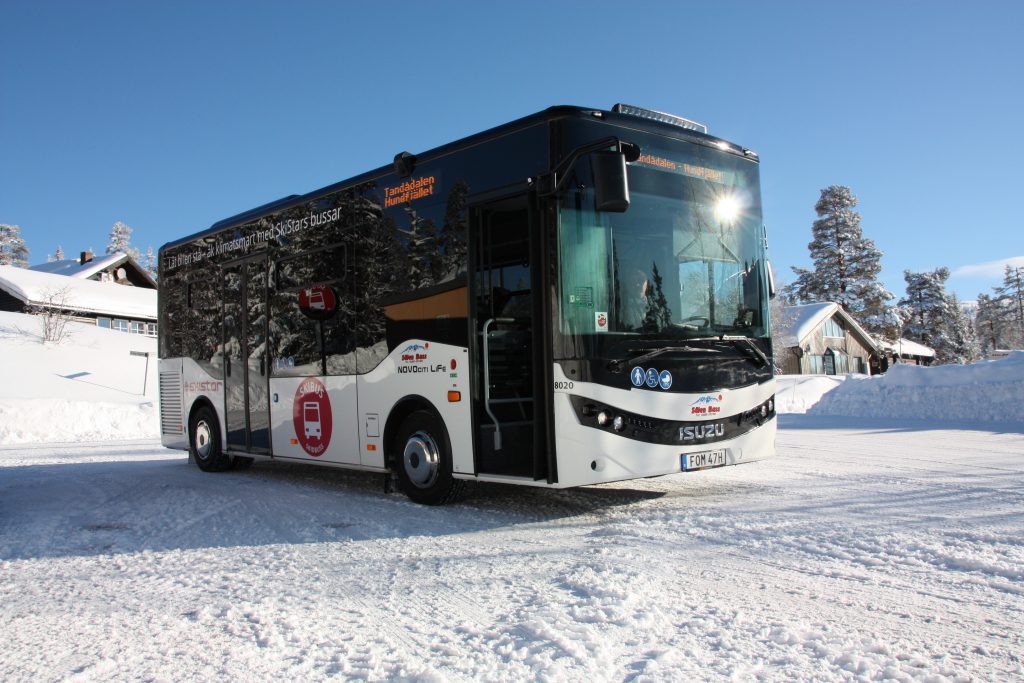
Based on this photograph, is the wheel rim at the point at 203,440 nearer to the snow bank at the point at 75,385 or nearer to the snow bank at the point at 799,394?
the snow bank at the point at 75,385

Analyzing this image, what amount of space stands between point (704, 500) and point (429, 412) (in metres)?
2.79

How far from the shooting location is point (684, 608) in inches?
163

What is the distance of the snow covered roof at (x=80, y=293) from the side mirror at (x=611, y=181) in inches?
1752

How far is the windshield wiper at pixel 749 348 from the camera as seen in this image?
23.4 ft

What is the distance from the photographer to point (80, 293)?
4812 cm

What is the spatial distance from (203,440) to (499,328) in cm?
652

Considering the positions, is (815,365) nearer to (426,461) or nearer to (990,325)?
(426,461)

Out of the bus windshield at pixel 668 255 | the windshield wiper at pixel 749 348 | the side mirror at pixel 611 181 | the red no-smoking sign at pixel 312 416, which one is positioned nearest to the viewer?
the side mirror at pixel 611 181

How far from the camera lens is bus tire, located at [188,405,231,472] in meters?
11.1

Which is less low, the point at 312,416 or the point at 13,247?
the point at 13,247

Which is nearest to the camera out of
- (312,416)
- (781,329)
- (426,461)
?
(426,461)

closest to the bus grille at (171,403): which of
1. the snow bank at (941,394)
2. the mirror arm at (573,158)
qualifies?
the mirror arm at (573,158)

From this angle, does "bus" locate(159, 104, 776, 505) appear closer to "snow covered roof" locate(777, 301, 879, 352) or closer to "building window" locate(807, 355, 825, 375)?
"snow covered roof" locate(777, 301, 879, 352)

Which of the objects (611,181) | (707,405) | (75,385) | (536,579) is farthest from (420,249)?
(75,385)
